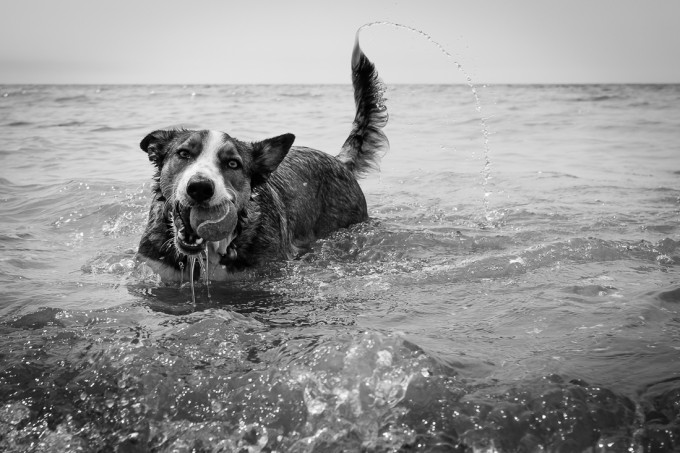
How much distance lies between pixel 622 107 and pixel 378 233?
Answer: 22634 mm

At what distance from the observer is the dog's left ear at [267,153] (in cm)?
554

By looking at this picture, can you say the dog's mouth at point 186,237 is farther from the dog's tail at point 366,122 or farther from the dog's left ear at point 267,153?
the dog's tail at point 366,122

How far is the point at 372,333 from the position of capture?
346 cm

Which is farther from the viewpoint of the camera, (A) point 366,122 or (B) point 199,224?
(A) point 366,122

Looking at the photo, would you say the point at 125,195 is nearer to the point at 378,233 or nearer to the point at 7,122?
the point at 378,233

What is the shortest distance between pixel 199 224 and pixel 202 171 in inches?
15.6

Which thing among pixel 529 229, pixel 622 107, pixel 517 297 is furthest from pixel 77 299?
pixel 622 107

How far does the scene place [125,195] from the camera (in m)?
9.14

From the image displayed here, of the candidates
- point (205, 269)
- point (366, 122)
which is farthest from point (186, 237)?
point (366, 122)

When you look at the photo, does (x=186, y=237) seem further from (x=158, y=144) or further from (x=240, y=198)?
(x=158, y=144)

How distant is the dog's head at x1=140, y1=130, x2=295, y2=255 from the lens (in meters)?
4.54

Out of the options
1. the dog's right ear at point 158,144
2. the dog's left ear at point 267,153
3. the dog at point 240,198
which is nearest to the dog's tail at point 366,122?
the dog at point 240,198

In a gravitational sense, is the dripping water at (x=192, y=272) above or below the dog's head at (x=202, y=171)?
below

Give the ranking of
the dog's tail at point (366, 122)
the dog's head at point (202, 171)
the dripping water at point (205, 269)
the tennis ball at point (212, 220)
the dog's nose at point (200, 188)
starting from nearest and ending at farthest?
the dog's nose at point (200, 188), the dog's head at point (202, 171), the tennis ball at point (212, 220), the dripping water at point (205, 269), the dog's tail at point (366, 122)
